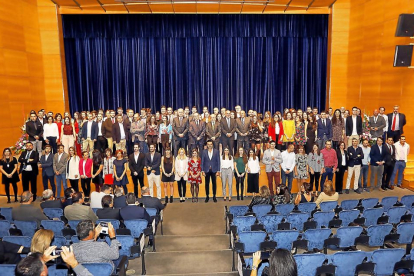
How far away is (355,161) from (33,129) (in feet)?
31.1

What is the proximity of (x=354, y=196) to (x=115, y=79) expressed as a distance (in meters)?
12.5

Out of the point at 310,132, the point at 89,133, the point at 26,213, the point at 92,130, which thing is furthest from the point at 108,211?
the point at 310,132

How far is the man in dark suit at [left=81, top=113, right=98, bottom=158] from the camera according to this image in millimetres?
10711

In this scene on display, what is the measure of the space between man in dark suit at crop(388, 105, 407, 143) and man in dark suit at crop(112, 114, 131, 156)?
8.06 m

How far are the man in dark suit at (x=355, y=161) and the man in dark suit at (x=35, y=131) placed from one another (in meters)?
9.13

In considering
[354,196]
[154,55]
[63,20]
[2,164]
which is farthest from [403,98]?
[63,20]

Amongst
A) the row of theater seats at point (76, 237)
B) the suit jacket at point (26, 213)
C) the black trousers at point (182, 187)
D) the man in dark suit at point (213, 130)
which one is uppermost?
the man in dark suit at point (213, 130)

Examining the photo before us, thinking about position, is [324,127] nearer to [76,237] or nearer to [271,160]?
[271,160]

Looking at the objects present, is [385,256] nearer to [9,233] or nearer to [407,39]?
[9,233]

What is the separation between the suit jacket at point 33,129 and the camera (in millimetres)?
10508

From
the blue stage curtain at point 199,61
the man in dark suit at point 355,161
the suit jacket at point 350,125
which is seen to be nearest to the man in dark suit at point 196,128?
the man in dark suit at point 355,161

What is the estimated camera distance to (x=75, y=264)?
3361mm

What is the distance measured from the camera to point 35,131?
1061cm

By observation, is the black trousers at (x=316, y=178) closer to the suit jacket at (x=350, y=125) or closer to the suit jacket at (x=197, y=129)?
the suit jacket at (x=350, y=125)
